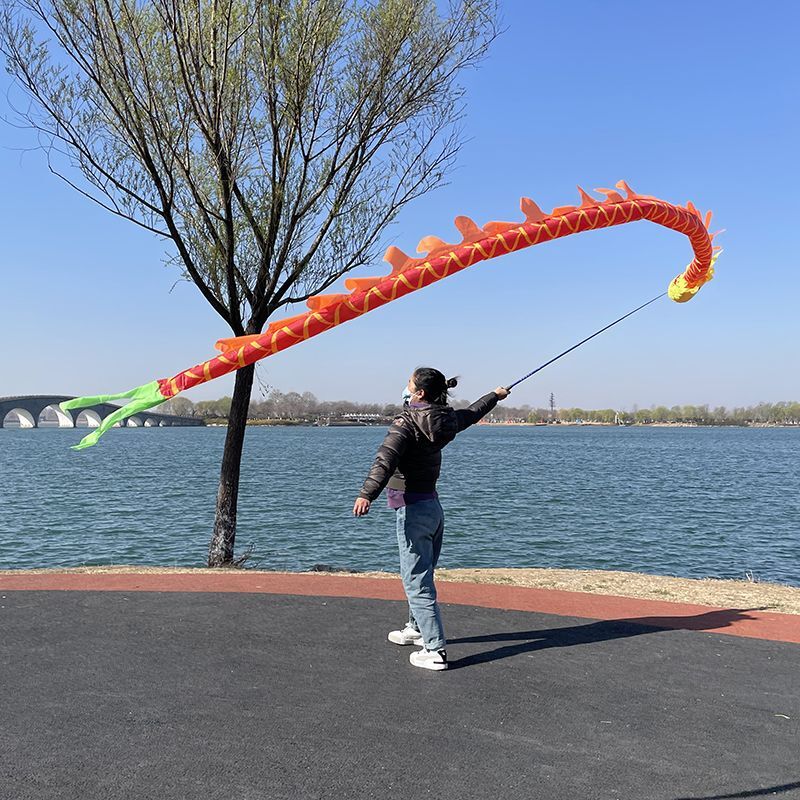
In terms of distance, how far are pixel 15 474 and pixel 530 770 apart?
146ft

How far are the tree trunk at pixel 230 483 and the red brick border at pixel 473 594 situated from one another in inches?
87.0

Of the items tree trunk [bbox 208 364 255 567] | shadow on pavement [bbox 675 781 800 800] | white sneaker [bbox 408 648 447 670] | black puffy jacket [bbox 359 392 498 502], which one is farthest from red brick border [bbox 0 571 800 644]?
shadow on pavement [bbox 675 781 800 800]

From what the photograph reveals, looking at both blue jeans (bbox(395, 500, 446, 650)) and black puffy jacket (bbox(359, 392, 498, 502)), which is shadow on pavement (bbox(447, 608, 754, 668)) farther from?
black puffy jacket (bbox(359, 392, 498, 502))

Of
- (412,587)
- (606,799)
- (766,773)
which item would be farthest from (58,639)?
(766,773)

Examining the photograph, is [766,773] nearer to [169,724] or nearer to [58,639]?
[169,724]

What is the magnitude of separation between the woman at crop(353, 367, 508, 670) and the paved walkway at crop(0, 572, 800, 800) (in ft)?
1.07

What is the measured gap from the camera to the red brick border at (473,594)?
22.0 feet

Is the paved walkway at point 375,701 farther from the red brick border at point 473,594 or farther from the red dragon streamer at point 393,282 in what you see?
the red dragon streamer at point 393,282

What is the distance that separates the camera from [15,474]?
4222 cm

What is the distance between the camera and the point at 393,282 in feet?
17.8

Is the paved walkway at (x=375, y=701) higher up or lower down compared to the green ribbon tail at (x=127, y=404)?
lower down

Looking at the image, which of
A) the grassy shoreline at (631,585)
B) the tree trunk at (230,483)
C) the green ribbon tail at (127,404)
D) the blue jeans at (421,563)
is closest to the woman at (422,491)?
the blue jeans at (421,563)

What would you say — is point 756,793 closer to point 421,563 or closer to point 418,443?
point 421,563

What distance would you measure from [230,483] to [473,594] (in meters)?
4.55
